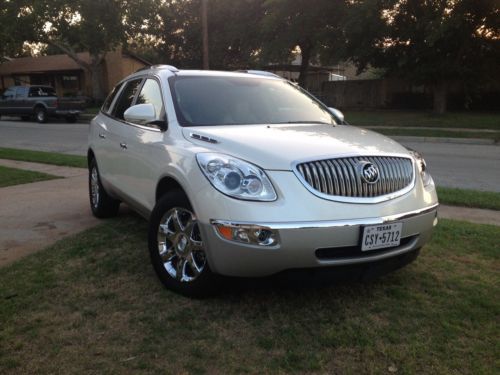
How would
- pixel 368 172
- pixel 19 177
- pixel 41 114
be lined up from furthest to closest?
pixel 41 114
pixel 19 177
pixel 368 172

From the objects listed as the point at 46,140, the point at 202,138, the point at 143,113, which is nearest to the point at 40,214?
the point at 143,113

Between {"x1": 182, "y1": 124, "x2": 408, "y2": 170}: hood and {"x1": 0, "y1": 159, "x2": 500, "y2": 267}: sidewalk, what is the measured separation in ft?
7.53

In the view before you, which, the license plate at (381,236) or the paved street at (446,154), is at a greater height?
the license plate at (381,236)

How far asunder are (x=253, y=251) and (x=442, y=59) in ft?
68.5

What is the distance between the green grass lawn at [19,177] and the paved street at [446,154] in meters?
3.96

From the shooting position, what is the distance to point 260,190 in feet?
10.1

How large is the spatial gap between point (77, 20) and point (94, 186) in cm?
2656

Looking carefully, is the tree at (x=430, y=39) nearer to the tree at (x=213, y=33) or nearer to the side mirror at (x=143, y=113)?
the tree at (x=213, y=33)

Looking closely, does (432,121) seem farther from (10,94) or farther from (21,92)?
(10,94)

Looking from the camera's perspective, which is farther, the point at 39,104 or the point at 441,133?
the point at 39,104

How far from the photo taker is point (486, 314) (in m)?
3.31

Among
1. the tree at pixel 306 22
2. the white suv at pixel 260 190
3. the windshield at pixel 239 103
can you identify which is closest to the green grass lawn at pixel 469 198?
the windshield at pixel 239 103

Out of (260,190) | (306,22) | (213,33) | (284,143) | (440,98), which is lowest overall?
(260,190)

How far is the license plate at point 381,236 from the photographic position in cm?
310
